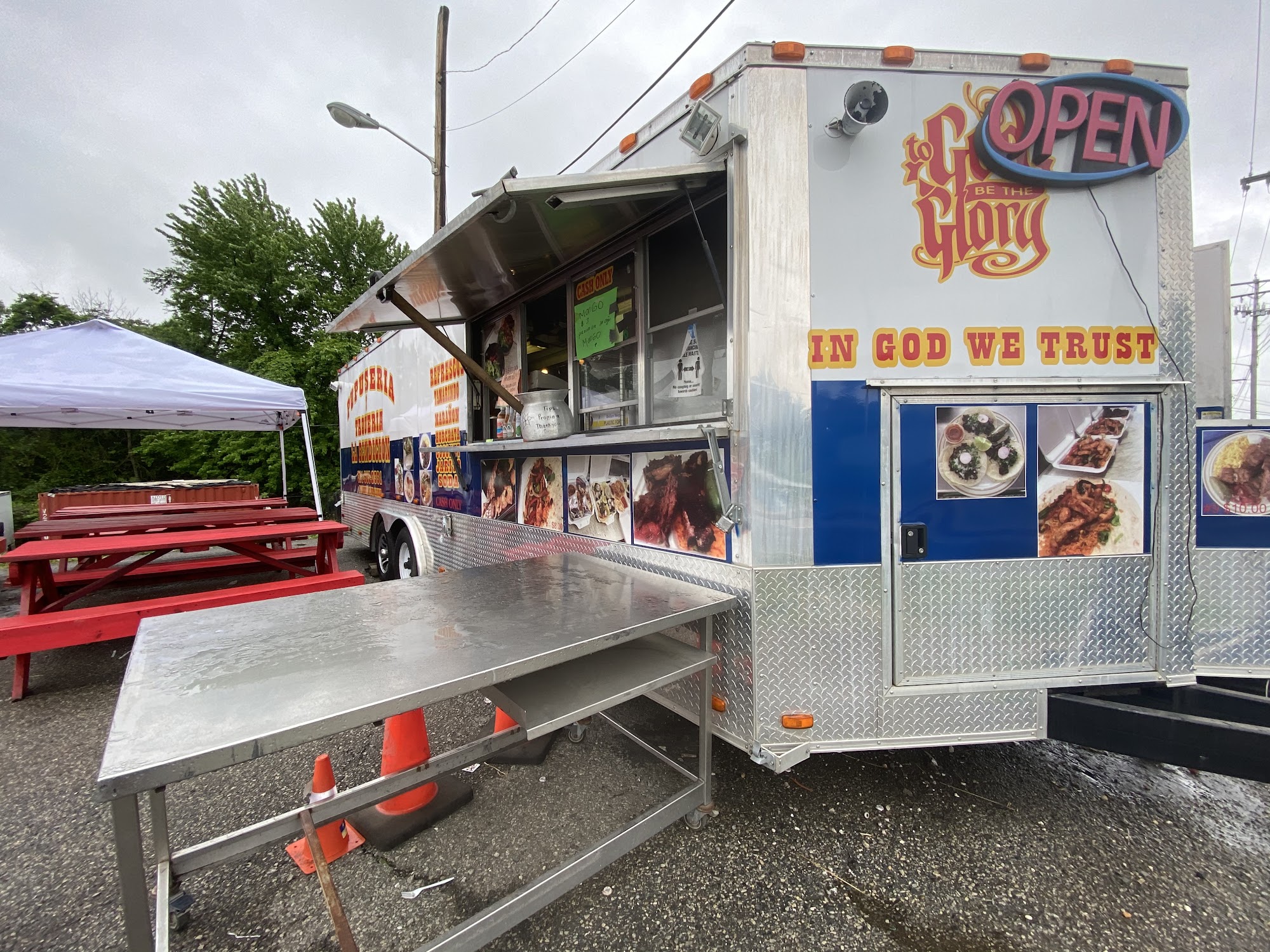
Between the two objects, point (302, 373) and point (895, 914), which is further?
point (302, 373)

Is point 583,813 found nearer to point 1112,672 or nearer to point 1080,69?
point 1112,672

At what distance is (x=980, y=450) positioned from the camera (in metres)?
2.24

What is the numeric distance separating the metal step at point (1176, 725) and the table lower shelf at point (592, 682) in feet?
5.34

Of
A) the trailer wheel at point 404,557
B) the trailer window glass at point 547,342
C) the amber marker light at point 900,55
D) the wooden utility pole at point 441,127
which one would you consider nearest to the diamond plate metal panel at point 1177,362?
the amber marker light at point 900,55

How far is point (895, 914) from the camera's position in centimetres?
193

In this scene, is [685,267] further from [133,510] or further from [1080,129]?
[133,510]

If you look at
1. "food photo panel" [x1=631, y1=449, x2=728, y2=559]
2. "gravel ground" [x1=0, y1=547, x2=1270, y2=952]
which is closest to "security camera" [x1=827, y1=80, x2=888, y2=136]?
"food photo panel" [x1=631, y1=449, x2=728, y2=559]

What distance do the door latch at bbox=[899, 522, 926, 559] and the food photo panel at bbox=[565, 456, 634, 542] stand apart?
55.9 inches

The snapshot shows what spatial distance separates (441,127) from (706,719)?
10.2 meters

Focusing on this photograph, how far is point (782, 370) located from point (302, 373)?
16808 mm

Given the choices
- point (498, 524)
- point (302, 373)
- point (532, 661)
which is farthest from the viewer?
point (302, 373)

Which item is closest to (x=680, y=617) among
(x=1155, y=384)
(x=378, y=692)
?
(x=378, y=692)

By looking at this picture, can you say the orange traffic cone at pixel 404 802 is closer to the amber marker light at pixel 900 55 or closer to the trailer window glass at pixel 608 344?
the trailer window glass at pixel 608 344

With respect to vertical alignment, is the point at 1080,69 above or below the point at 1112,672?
above
